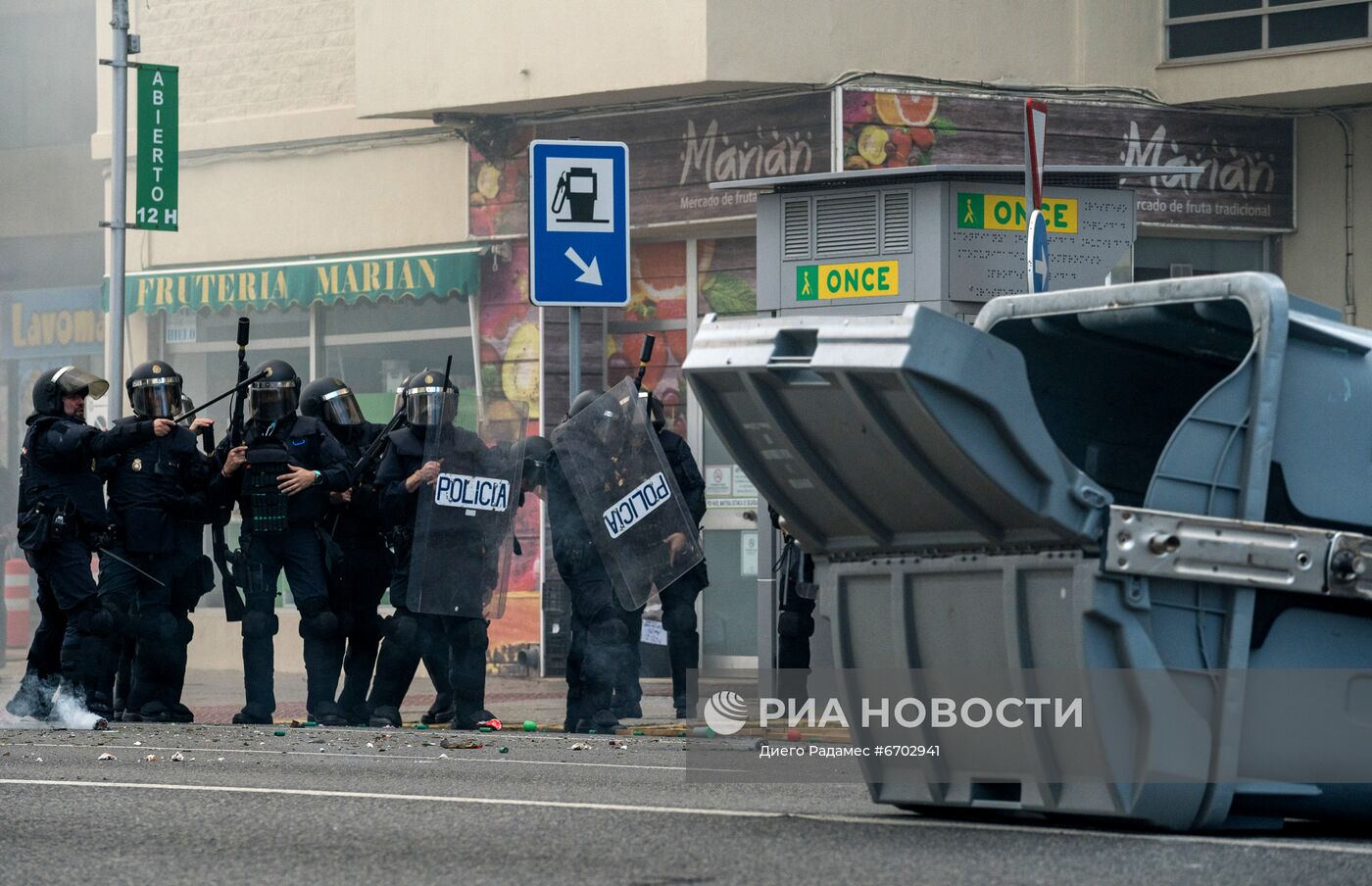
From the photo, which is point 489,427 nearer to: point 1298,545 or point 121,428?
point 121,428

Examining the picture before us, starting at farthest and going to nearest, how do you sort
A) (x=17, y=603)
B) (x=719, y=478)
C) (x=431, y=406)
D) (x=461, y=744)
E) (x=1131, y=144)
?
(x=17, y=603) < (x=719, y=478) < (x=1131, y=144) < (x=431, y=406) < (x=461, y=744)

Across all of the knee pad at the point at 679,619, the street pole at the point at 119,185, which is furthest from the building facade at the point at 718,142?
the knee pad at the point at 679,619

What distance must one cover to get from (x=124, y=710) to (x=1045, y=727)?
7.88 m

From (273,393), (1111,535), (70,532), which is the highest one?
(273,393)

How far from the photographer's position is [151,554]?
13.2 metres

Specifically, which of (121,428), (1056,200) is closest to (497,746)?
(121,428)

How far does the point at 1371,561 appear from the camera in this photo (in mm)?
6723

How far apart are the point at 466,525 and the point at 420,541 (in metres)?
0.26

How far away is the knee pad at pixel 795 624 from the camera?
12.2 metres

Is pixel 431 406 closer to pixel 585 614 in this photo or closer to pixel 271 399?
pixel 271 399

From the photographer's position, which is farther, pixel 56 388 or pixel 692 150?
pixel 692 150

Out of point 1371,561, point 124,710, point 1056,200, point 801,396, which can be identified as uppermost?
point 1056,200

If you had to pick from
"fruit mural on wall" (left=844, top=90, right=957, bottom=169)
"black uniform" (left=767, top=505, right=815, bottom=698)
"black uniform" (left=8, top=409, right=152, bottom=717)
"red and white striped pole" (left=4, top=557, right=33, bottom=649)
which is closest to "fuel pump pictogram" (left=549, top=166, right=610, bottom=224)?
"black uniform" (left=767, top=505, right=815, bottom=698)

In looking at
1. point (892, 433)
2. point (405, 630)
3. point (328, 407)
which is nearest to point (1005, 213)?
point (405, 630)
